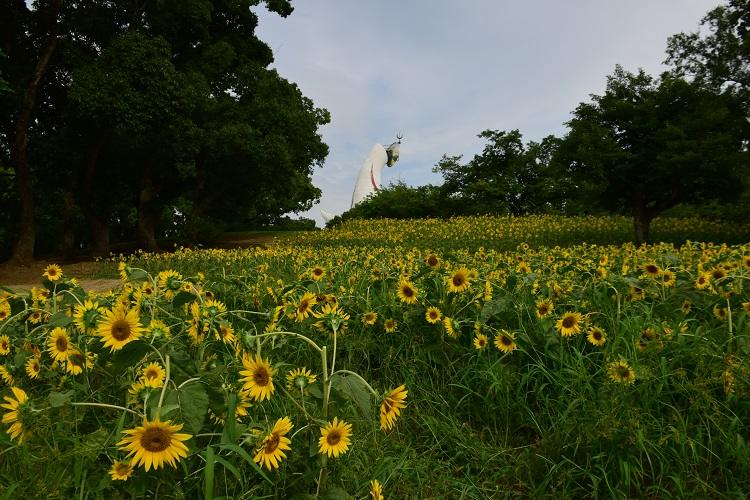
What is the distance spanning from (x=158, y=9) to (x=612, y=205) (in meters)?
11.8

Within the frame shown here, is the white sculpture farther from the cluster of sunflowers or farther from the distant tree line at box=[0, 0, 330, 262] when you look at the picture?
the cluster of sunflowers

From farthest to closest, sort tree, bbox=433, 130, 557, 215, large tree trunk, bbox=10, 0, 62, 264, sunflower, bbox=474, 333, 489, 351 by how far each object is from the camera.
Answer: tree, bbox=433, 130, 557, 215
large tree trunk, bbox=10, 0, 62, 264
sunflower, bbox=474, 333, 489, 351

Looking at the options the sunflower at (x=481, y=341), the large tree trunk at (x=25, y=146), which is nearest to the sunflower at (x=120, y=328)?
the sunflower at (x=481, y=341)

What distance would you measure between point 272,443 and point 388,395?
0.31 meters

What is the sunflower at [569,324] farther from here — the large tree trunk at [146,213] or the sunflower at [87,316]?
the large tree trunk at [146,213]

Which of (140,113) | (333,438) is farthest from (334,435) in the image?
(140,113)

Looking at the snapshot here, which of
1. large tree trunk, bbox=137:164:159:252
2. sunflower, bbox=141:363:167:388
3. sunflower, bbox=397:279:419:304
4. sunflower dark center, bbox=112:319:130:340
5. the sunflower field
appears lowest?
the sunflower field

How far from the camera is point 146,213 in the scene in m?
13.7

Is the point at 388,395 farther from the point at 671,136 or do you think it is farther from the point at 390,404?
the point at 671,136

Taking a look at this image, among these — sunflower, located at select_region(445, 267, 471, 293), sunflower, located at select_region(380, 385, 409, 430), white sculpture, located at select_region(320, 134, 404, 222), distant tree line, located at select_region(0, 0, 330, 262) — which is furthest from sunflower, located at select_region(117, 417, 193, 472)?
white sculpture, located at select_region(320, 134, 404, 222)

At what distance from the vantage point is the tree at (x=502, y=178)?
59.9 feet

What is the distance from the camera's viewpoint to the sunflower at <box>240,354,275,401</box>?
3.84ft

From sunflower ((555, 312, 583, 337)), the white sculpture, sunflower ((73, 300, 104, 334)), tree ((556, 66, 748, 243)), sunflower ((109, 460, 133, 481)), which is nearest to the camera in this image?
sunflower ((109, 460, 133, 481))

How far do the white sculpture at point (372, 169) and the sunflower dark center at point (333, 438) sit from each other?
90.5 ft
